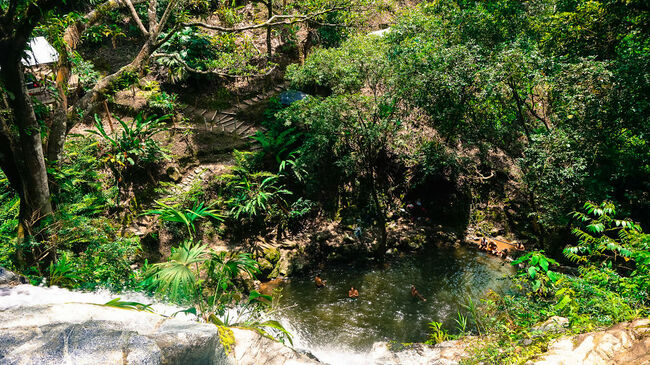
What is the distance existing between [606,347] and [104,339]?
499 cm

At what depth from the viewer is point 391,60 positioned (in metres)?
9.21

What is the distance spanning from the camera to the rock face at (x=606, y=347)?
334cm

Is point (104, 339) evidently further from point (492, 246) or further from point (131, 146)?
point (492, 246)

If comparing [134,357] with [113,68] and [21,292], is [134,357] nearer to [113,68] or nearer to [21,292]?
[21,292]

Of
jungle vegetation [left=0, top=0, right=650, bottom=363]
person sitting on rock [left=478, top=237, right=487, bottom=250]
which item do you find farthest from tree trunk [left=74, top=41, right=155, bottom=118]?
person sitting on rock [left=478, top=237, right=487, bottom=250]

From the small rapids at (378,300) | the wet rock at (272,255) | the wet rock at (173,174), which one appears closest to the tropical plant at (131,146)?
the wet rock at (173,174)

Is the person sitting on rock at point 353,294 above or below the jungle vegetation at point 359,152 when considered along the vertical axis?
below

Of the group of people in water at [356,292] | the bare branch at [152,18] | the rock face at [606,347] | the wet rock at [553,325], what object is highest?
the bare branch at [152,18]

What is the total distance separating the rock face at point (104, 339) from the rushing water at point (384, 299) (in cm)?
404

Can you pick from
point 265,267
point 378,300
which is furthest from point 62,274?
point 378,300

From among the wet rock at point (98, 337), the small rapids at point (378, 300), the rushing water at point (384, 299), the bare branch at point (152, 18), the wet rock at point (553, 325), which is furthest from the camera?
the rushing water at point (384, 299)

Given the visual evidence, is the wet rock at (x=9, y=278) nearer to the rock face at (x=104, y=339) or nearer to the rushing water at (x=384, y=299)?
the rock face at (x=104, y=339)

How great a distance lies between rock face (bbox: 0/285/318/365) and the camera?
2.56 metres

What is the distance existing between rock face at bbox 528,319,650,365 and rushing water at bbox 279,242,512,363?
3.27 m
